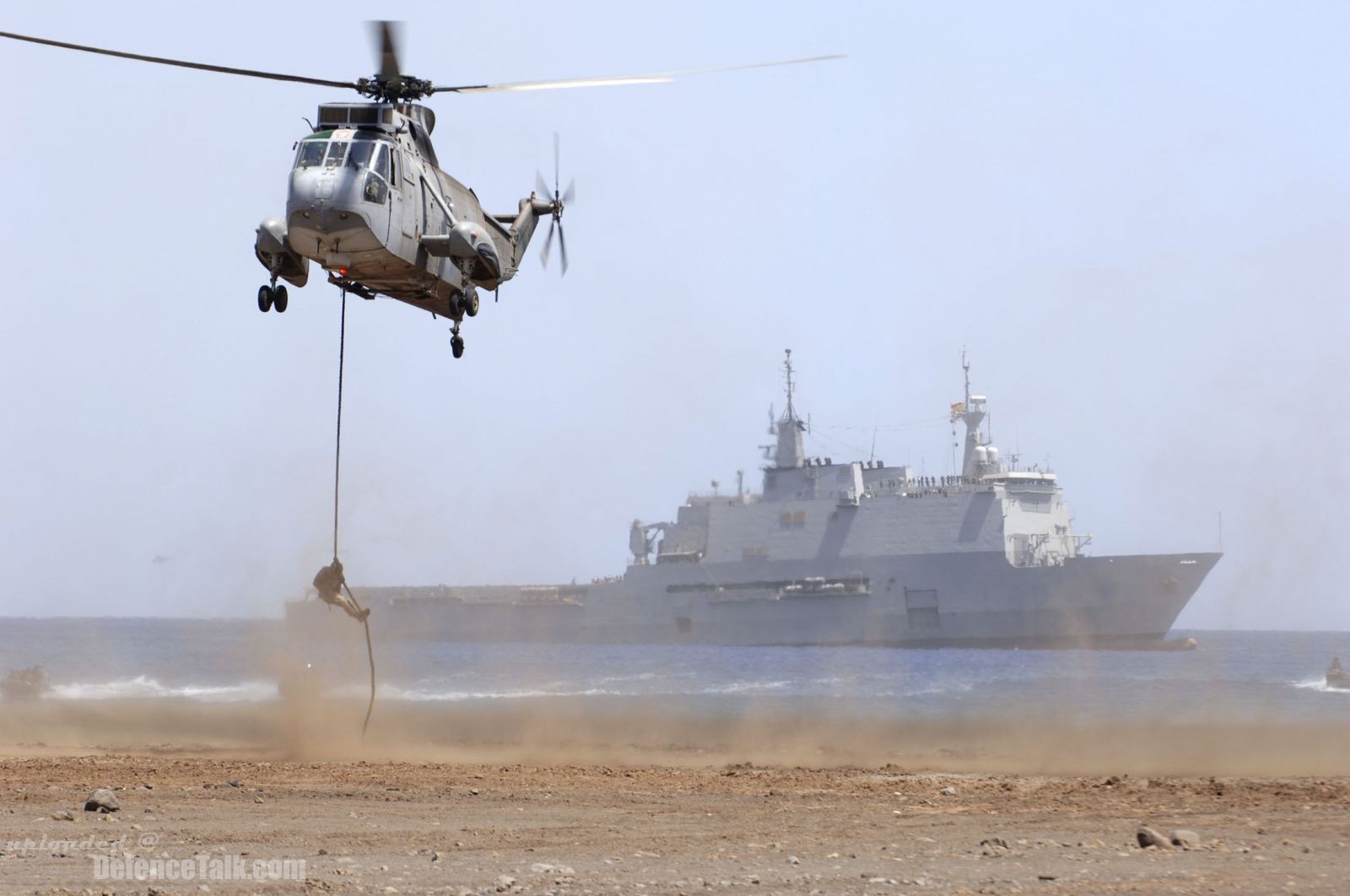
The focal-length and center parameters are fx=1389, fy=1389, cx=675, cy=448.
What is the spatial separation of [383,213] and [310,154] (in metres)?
0.81

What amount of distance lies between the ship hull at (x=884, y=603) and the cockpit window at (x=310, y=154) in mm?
39748

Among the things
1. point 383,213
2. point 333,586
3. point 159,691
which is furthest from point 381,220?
point 159,691

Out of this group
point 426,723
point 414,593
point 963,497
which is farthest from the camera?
point 414,593

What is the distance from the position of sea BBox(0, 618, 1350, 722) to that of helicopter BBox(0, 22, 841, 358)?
15310mm

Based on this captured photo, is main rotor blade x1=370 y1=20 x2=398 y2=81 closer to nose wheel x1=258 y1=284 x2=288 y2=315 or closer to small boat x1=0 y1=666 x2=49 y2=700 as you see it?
nose wheel x1=258 y1=284 x2=288 y2=315

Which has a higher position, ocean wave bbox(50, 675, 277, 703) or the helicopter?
the helicopter

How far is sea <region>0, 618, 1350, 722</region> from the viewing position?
30.5 m

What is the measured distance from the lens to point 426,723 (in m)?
23.6

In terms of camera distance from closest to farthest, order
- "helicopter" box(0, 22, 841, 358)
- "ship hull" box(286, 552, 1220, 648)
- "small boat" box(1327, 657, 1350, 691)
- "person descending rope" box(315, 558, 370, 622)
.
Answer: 1. "helicopter" box(0, 22, 841, 358)
2. "person descending rope" box(315, 558, 370, 622)
3. "small boat" box(1327, 657, 1350, 691)
4. "ship hull" box(286, 552, 1220, 648)

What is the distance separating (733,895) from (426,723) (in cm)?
1724

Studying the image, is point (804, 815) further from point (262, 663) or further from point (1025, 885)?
point (262, 663)

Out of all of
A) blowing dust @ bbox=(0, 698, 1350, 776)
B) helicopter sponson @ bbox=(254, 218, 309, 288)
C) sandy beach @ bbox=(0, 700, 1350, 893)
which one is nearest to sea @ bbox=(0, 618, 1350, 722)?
blowing dust @ bbox=(0, 698, 1350, 776)

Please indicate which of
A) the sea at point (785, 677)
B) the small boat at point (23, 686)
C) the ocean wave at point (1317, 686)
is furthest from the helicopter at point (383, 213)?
the ocean wave at point (1317, 686)

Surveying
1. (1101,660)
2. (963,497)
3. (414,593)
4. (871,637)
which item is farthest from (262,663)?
(1101,660)
